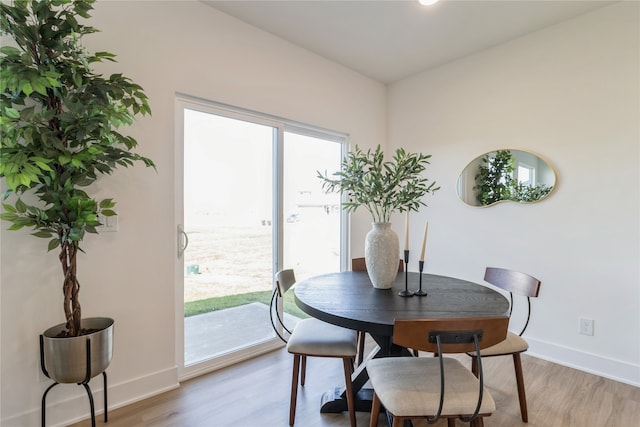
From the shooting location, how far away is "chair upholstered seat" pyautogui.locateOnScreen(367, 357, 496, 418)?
122cm

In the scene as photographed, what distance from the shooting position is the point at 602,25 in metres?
2.38

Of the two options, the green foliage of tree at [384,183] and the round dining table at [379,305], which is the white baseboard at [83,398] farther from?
the green foliage of tree at [384,183]

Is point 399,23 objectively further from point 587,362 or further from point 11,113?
point 587,362

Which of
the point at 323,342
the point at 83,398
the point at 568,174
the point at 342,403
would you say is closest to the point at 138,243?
the point at 83,398

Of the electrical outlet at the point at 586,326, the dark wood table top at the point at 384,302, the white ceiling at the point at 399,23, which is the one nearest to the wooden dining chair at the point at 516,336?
the dark wood table top at the point at 384,302

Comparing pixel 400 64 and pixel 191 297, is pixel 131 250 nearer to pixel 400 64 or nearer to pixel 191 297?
pixel 191 297

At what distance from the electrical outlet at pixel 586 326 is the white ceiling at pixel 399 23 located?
96.4 inches

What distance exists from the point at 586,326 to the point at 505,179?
4.44ft

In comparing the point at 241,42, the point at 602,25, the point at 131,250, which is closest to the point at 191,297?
the point at 131,250

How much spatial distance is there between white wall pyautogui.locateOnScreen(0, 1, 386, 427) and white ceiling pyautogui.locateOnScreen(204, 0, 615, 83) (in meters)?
0.27

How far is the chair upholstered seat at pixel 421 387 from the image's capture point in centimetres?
122

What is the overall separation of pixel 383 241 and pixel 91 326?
1.76m

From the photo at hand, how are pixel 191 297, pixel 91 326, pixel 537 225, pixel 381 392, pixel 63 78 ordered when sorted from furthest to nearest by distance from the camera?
pixel 537 225 → pixel 191 297 → pixel 91 326 → pixel 63 78 → pixel 381 392

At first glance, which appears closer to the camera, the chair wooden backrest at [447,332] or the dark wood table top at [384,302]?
the chair wooden backrest at [447,332]
